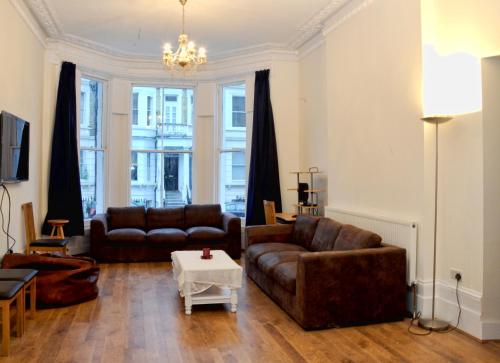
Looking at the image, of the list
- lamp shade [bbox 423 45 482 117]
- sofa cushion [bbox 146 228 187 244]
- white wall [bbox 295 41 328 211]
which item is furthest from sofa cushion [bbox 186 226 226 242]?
lamp shade [bbox 423 45 482 117]

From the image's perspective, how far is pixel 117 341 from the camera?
3338mm

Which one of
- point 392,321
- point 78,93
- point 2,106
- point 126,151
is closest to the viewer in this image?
point 392,321

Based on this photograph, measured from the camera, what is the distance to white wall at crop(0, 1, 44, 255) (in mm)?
4562

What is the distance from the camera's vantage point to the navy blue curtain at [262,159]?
689cm

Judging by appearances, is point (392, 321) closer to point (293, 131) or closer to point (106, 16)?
point (293, 131)

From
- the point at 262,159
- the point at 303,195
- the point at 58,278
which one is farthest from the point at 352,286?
the point at 262,159

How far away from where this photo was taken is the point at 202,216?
7082 mm

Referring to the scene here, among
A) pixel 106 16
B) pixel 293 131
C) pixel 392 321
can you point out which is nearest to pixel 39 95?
pixel 106 16

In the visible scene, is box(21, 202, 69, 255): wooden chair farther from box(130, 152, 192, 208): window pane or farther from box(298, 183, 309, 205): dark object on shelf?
box(298, 183, 309, 205): dark object on shelf

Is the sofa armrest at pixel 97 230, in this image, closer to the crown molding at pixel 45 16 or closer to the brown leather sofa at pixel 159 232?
the brown leather sofa at pixel 159 232

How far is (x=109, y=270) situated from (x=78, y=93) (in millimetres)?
2803

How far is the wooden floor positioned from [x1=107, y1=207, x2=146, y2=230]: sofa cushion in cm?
255

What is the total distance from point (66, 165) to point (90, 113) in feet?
3.96

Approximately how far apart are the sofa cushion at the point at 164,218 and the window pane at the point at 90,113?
1.51m
